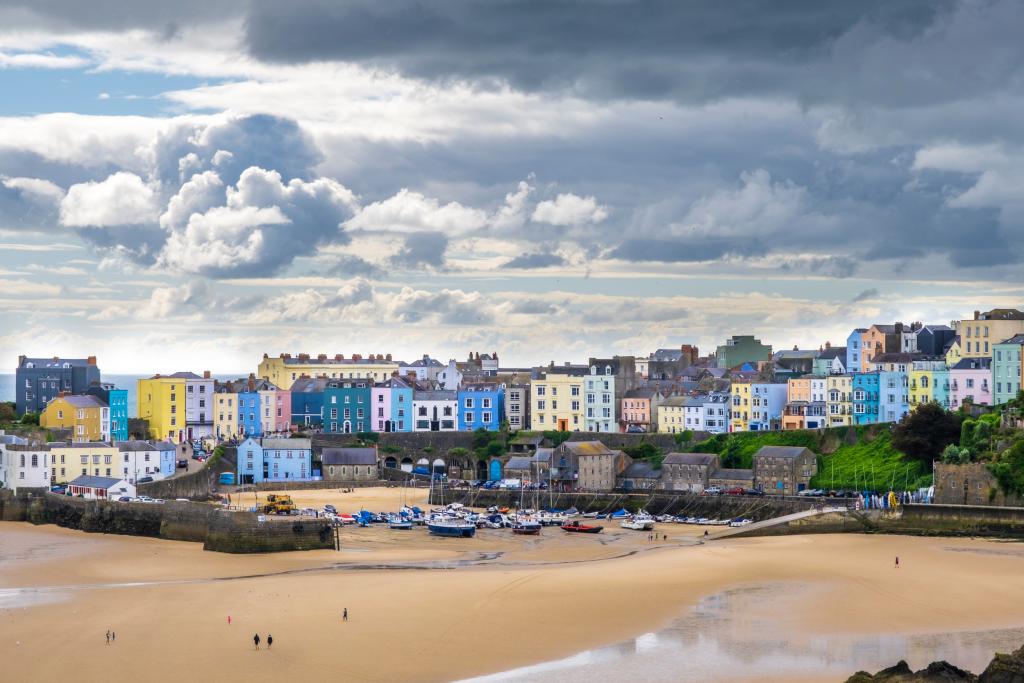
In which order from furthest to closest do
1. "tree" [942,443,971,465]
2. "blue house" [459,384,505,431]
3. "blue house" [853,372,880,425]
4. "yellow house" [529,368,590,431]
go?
"blue house" [459,384,505,431]
"yellow house" [529,368,590,431]
"blue house" [853,372,880,425]
"tree" [942,443,971,465]

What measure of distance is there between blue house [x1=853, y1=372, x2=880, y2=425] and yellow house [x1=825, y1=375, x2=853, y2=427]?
15.7 inches

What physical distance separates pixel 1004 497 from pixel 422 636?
27.7 meters

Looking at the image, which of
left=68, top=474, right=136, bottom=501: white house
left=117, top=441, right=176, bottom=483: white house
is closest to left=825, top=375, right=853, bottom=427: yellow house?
left=117, top=441, right=176, bottom=483: white house

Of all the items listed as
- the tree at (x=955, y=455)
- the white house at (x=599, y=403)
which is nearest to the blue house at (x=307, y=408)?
the white house at (x=599, y=403)

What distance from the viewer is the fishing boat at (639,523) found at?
192 ft

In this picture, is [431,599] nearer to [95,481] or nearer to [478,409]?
[95,481]

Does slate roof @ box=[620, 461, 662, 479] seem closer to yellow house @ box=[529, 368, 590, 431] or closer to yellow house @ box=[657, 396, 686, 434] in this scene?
yellow house @ box=[657, 396, 686, 434]

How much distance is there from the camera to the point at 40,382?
89.1 metres

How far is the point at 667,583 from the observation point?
4103 cm

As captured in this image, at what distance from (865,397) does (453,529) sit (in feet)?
102

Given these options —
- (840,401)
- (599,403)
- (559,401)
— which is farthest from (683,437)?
(559,401)

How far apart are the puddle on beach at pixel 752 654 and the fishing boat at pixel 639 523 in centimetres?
2292

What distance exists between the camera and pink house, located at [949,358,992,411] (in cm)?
7256

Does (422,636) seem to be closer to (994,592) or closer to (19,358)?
(994,592)
